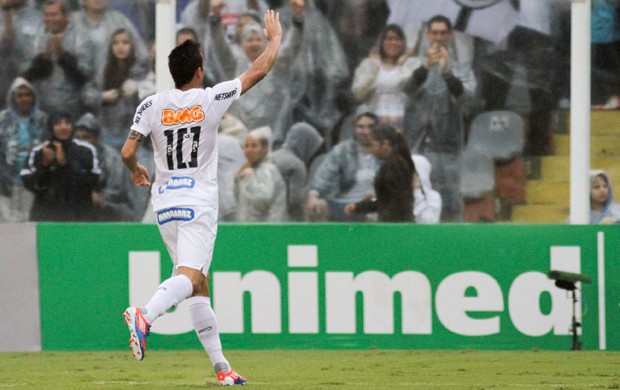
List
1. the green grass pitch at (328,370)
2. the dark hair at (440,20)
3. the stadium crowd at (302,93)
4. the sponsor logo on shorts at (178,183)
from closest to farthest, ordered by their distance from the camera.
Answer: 1. the sponsor logo on shorts at (178,183)
2. the green grass pitch at (328,370)
3. the stadium crowd at (302,93)
4. the dark hair at (440,20)

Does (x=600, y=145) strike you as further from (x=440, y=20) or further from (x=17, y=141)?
(x=17, y=141)

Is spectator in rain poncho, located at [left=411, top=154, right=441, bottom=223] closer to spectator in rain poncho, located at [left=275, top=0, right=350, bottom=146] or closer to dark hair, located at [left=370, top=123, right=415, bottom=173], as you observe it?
dark hair, located at [left=370, top=123, right=415, bottom=173]

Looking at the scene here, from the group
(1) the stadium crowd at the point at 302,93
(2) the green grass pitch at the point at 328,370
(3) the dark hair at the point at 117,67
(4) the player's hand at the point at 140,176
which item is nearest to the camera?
(4) the player's hand at the point at 140,176

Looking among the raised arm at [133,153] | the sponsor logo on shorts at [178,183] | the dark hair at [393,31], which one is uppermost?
the dark hair at [393,31]

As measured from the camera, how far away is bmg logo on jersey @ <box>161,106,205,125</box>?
7.61m

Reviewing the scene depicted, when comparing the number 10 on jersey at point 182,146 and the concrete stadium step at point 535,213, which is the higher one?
the number 10 on jersey at point 182,146

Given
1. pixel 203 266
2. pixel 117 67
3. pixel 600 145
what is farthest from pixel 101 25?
pixel 203 266

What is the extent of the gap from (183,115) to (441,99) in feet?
19.4

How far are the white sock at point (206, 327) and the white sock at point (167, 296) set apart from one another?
36 centimetres

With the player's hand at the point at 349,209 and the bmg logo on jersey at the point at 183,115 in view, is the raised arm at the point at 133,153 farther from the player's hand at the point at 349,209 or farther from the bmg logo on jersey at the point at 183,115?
A: the player's hand at the point at 349,209

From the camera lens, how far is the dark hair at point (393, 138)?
12992 mm

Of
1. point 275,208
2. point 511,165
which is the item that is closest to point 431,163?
point 511,165

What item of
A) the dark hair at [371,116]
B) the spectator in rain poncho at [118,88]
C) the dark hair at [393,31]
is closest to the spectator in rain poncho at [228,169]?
the spectator in rain poncho at [118,88]

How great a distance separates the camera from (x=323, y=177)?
1307cm
